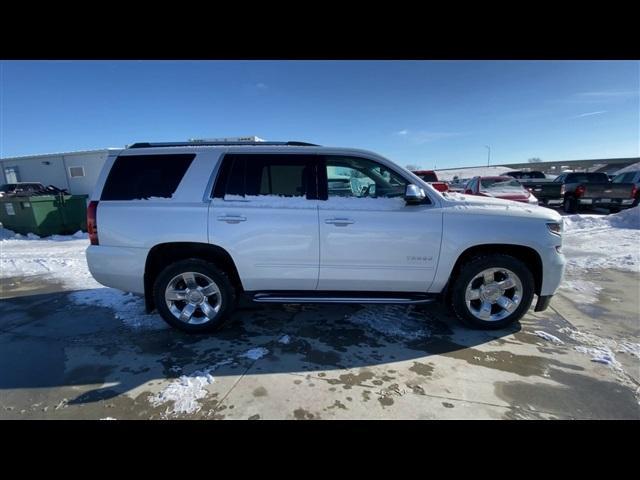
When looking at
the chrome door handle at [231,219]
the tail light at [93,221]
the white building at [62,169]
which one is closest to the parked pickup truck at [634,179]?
the chrome door handle at [231,219]

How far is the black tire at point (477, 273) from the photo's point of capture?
3.28m

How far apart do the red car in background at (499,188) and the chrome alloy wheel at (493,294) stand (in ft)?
23.0

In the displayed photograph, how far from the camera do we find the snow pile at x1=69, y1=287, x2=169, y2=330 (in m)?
3.73

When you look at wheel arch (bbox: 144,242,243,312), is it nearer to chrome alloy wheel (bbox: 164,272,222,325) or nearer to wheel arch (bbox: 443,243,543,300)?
chrome alloy wheel (bbox: 164,272,222,325)

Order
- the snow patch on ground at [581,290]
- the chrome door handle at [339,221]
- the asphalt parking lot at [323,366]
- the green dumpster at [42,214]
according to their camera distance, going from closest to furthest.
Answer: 1. the asphalt parking lot at [323,366]
2. the chrome door handle at [339,221]
3. the snow patch on ground at [581,290]
4. the green dumpster at [42,214]

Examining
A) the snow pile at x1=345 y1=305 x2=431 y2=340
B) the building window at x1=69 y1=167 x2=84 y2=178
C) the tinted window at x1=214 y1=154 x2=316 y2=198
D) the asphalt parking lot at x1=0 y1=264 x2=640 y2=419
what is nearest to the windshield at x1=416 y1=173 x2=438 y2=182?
the asphalt parking lot at x1=0 y1=264 x2=640 y2=419

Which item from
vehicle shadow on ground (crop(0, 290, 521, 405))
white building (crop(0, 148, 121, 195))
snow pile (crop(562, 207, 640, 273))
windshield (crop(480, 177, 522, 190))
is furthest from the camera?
white building (crop(0, 148, 121, 195))

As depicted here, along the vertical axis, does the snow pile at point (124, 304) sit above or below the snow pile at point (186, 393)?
above

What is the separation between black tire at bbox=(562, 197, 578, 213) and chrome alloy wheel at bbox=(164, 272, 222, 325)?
1552 cm

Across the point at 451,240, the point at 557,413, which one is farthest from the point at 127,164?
the point at 557,413

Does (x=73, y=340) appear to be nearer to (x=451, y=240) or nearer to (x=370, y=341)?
(x=370, y=341)

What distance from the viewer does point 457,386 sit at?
256cm

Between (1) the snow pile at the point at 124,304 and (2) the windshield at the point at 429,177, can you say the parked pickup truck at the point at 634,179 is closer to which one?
(2) the windshield at the point at 429,177
